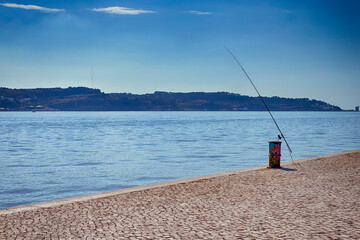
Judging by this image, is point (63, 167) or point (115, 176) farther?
point (63, 167)

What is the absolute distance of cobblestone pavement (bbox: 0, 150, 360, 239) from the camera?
4777 millimetres

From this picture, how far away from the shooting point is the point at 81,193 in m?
10.1

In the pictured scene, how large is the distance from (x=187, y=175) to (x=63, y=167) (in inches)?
225

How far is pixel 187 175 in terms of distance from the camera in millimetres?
13195

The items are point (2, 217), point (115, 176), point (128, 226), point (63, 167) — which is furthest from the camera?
point (63, 167)

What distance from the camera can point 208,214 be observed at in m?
5.75

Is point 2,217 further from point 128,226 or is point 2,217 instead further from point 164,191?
point 164,191

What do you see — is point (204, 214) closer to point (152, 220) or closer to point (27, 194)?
point (152, 220)

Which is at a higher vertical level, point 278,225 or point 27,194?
point 278,225

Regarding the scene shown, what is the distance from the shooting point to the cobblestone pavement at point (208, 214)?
4.78 metres

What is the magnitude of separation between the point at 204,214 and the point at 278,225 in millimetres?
1137

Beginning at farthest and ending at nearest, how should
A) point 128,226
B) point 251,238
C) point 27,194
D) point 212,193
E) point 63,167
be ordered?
1. point 63,167
2. point 27,194
3. point 212,193
4. point 128,226
5. point 251,238

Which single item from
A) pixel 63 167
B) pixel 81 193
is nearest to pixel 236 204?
pixel 81 193

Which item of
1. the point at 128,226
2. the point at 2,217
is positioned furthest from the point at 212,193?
the point at 2,217
